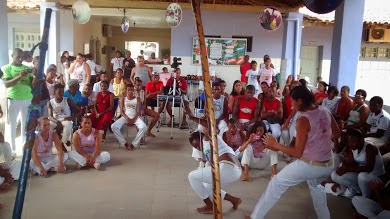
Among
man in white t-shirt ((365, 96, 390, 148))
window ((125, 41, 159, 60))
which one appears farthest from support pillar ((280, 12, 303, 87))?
window ((125, 41, 159, 60))

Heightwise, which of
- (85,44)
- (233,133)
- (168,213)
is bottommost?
(168,213)

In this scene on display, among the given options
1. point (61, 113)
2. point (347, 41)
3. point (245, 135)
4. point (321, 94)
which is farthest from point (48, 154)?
point (347, 41)

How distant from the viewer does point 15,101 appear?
5.53m

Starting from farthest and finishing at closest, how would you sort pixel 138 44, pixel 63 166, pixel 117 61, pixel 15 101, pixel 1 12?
pixel 138 44 < pixel 117 61 < pixel 1 12 < pixel 15 101 < pixel 63 166

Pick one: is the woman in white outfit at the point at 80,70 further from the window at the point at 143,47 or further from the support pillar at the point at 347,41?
the window at the point at 143,47

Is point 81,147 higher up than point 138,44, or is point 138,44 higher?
point 138,44

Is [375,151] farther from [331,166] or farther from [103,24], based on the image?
[103,24]

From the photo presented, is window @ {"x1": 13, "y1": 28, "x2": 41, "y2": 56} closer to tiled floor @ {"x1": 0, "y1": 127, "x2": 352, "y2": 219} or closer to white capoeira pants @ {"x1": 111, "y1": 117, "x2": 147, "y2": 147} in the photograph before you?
white capoeira pants @ {"x1": 111, "y1": 117, "x2": 147, "y2": 147}

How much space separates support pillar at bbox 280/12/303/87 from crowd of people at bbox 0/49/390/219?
4638 millimetres

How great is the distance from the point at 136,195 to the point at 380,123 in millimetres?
3717

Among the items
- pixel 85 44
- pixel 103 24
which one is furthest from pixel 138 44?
pixel 85 44

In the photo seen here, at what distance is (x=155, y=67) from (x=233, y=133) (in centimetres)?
773

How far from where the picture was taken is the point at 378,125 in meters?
5.86

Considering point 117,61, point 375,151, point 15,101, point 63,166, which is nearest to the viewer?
point 375,151
